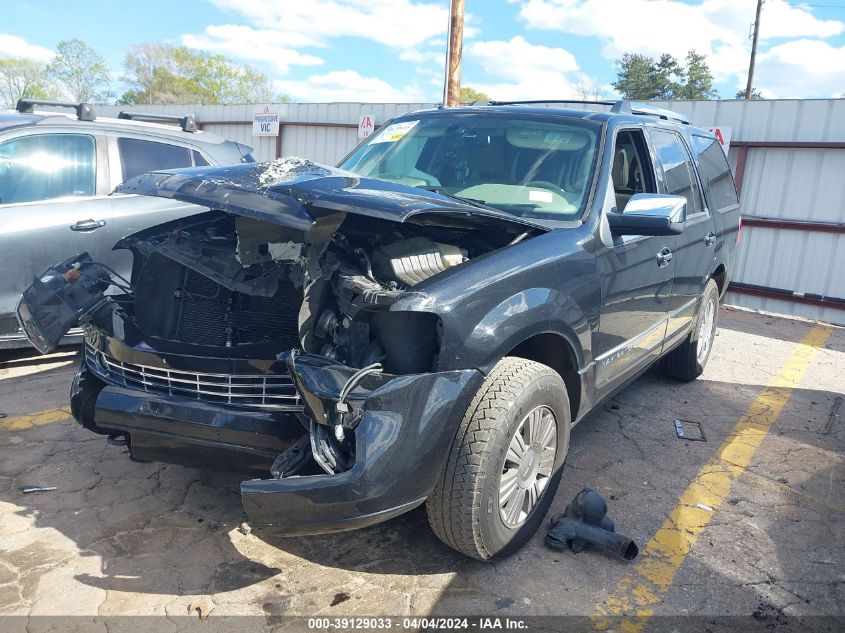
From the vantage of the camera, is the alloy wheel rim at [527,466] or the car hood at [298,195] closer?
the car hood at [298,195]

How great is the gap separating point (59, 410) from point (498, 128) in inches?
128

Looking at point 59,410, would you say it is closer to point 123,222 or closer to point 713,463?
point 123,222

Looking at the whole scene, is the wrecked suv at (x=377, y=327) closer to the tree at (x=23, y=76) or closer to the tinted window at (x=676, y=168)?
the tinted window at (x=676, y=168)

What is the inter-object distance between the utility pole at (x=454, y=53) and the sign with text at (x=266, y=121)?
665cm

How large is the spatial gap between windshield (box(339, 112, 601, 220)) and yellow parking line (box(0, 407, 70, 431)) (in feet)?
7.76

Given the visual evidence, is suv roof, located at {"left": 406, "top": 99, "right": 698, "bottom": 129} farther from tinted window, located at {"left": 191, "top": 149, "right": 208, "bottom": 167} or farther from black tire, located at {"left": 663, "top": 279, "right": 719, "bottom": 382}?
tinted window, located at {"left": 191, "top": 149, "right": 208, "bottom": 167}

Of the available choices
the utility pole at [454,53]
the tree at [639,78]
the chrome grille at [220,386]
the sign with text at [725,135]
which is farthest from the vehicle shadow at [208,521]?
the tree at [639,78]

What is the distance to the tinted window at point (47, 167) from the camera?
4770 mm

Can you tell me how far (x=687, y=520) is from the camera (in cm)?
340

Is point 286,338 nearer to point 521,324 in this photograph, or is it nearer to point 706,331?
point 521,324

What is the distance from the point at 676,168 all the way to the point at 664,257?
33.3 inches

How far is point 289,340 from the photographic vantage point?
9.55ft

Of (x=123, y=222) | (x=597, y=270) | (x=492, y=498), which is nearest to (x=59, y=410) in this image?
(x=123, y=222)

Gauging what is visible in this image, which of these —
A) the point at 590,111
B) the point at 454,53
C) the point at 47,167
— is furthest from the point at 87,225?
the point at 454,53
